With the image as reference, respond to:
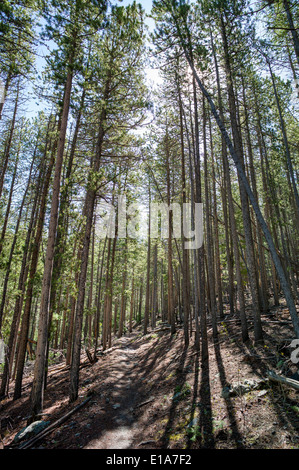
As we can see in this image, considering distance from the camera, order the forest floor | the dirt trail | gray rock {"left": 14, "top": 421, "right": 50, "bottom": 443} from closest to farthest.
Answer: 1. the forest floor
2. the dirt trail
3. gray rock {"left": 14, "top": 421, "right": 50, "bottom": 443}

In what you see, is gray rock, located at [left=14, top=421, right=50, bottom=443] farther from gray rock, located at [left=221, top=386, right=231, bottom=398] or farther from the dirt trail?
gray rock, located at [left=221, top=386, right=231, bottom=398]

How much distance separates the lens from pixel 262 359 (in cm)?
638

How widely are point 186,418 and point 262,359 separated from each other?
2.66m

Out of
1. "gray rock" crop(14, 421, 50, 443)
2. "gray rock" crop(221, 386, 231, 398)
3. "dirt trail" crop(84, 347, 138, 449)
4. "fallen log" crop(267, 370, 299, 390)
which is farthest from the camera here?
"gray rock" crop(14, 421, 50, 443)

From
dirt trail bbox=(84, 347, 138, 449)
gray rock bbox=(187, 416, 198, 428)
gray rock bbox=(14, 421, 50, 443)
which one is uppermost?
gray rock bbox=(187, 416, 198, 428)

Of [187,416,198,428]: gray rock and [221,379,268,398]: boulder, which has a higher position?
[221,379,268,398]: boulder

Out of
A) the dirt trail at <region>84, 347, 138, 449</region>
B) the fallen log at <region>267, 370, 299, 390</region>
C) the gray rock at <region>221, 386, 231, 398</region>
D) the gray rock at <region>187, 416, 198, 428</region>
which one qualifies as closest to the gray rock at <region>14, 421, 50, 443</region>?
the dirt trail at <region>84, 347, 138, 449</region>

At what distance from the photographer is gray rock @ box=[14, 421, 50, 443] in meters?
5.91

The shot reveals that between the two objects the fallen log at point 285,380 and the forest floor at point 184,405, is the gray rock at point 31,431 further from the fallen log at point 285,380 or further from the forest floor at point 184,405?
the fallen log at point 285,380

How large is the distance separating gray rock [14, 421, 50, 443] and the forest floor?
350mm

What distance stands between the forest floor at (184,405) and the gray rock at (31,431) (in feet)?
1.15

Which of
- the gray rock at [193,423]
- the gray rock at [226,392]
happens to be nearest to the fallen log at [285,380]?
the gray rock at [226,392]

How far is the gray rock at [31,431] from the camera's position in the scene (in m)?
5.91
